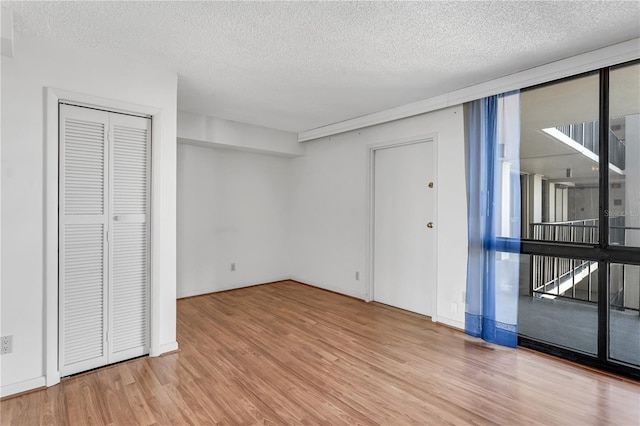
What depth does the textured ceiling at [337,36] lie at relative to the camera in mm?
2062

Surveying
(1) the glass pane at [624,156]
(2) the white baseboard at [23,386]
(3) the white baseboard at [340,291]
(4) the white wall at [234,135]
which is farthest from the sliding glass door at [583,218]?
A: (2) the white baseboard at [23,386]

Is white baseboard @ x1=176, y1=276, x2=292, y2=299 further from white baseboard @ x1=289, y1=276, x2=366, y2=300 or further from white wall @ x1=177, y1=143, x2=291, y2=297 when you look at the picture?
white baseboard @ x1=289, y1=276, x2=366, y2=300

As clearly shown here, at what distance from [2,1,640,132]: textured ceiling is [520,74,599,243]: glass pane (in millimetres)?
378

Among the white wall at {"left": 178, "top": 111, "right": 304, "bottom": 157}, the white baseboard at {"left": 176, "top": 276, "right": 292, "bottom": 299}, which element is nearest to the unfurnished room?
the white wall at {"left": 178, "top": 111, "right": 304, "bottom": 157}

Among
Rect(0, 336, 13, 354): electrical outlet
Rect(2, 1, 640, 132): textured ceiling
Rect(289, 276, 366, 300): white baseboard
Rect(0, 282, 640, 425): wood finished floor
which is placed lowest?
Rect(0, 282, 640, 425): wood finished floor

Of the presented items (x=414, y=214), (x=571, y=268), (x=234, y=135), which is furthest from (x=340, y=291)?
(x=571, y=268)

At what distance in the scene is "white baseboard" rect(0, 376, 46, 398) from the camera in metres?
2.26

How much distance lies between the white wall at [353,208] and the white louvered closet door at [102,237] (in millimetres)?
2867

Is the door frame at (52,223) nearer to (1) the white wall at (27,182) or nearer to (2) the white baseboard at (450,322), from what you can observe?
(1) the white wall at (27,182)

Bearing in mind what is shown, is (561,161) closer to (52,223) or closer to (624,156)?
(624,156)

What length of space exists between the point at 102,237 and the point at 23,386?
1.16 meters

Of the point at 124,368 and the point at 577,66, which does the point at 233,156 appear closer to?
the point at 124,368

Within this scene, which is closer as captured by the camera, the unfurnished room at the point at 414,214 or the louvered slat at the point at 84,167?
the unfurnished room at the point at 414,214

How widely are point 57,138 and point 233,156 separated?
9.52 ft
